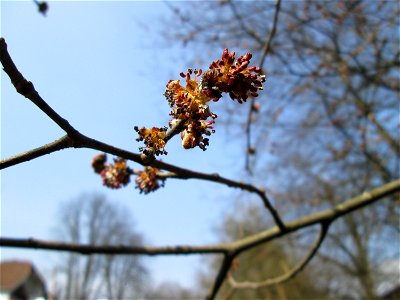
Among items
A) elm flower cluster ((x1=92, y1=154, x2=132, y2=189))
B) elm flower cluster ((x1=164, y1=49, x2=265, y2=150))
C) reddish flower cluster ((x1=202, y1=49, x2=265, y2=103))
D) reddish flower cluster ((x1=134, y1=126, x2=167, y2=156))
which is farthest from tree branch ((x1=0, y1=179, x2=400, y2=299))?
reddish flower cluster ((x1=202, y1=49, x2=265, y2=103))

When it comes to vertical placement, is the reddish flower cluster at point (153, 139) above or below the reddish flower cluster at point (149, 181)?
below

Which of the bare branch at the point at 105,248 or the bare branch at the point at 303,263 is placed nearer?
the bare branch at the point at 105,248

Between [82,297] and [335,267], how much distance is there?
38.5 metres

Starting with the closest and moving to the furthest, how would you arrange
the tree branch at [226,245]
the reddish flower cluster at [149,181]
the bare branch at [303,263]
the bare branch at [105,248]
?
the reddish flower cluster at [149,181] < the bare branch at [105,248] < the tree branch at [226,245] < the bare branch at [303,263]

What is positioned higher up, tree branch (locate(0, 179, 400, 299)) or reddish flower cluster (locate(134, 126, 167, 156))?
tree branch (locate(0, 179, 400, 299))

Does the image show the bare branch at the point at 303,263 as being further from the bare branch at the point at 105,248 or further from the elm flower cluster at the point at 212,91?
the elm flower cluster at the point at 212,91

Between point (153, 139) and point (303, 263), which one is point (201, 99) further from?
point (303, 263)

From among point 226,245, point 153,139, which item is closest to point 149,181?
point 153,139

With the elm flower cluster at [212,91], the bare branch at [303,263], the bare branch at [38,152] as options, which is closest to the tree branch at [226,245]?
the bare branch at [303,263]

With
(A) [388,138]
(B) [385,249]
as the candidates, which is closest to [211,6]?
(A) [388,138]

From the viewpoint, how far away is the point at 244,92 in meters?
1.41

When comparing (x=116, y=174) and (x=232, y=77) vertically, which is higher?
(x=116, y=174)

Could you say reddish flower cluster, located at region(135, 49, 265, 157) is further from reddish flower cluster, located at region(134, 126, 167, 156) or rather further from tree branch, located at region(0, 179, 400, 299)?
tree branch, located at region(0, 179, 400, 299)

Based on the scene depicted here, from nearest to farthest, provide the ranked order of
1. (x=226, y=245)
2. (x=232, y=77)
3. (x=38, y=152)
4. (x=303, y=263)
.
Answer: (x=38, y=152) → (x=232, y=77) → (x=226, y=245) → (x=303, y=263)
